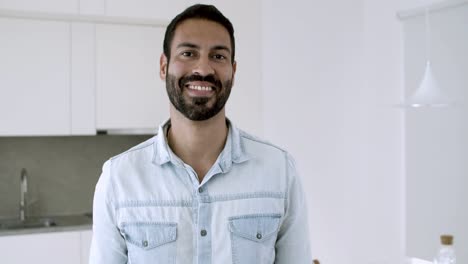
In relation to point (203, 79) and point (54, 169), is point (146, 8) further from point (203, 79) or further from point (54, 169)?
point (203, 79)

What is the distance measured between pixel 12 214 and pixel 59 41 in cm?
128

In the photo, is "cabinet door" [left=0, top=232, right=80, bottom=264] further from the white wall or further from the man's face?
the man's face

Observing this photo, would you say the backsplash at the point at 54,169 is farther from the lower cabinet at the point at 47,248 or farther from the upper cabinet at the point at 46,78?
the lower cabinet at the point at 47,248

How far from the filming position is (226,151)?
163 cm

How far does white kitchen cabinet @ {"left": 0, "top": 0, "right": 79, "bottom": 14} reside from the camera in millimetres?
3816

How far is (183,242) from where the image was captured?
1.56m

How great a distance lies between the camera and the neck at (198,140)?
5.27 feet

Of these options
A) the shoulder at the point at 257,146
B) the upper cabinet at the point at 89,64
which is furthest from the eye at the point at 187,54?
the upper cabinet at the point at 89,64

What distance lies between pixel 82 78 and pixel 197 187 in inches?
107

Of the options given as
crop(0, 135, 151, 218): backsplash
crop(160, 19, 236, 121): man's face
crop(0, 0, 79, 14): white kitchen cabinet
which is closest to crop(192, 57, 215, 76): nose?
crop(160, 19, 236, 121): man's face

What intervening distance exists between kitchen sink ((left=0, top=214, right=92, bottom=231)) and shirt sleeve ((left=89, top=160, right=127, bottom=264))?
2559 millimetres

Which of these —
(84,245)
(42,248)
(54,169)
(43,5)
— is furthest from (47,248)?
(43,5)

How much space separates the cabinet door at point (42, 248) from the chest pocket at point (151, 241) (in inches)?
97.9

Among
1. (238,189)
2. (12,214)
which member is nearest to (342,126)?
(12,214)
